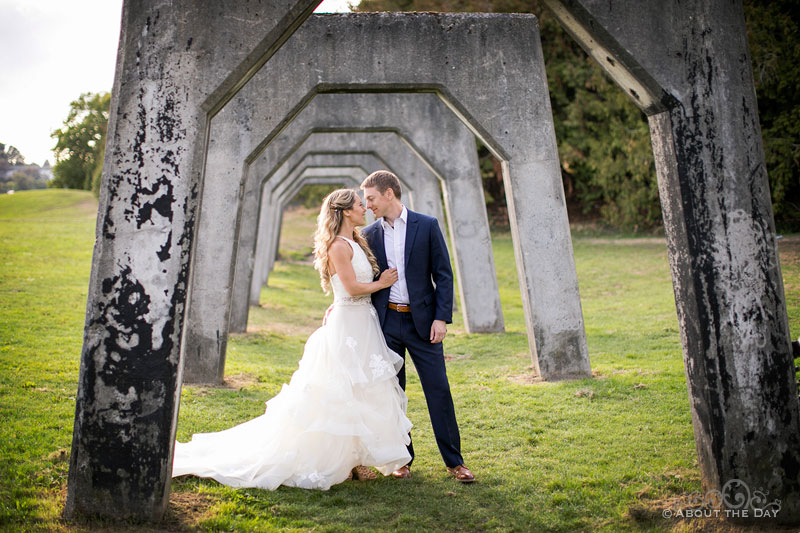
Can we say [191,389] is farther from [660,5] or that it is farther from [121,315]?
[660,5]

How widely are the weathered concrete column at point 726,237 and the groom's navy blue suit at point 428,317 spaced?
5.97 ft

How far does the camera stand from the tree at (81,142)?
6275 centimetres

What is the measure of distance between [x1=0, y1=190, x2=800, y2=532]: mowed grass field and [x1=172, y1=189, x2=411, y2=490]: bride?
0.60 ft

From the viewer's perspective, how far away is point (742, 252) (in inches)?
164

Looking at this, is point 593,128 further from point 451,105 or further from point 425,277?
point 425,277

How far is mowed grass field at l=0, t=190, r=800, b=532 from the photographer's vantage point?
446 centimetres

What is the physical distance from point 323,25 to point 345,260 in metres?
5.13

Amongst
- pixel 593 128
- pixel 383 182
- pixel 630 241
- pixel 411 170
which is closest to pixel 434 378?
pixel 383 182

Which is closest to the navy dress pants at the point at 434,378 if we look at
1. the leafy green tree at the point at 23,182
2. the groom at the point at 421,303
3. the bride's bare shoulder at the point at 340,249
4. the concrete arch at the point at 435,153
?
the groom at the point at 421,303

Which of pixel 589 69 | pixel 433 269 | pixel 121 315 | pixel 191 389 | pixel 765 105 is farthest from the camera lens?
pixel 589 69

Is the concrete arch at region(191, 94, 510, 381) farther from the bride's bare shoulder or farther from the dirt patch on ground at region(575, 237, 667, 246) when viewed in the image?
the dirt patch on ground at region(575, 237, 667, 246)

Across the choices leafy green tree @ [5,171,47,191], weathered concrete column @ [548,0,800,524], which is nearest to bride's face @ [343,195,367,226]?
weathered concrete column @ [548,0,800,524]

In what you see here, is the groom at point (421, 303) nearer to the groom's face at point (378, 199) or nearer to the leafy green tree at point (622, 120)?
the groom's face at point (378, 199)

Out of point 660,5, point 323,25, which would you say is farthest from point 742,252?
point 323,25
